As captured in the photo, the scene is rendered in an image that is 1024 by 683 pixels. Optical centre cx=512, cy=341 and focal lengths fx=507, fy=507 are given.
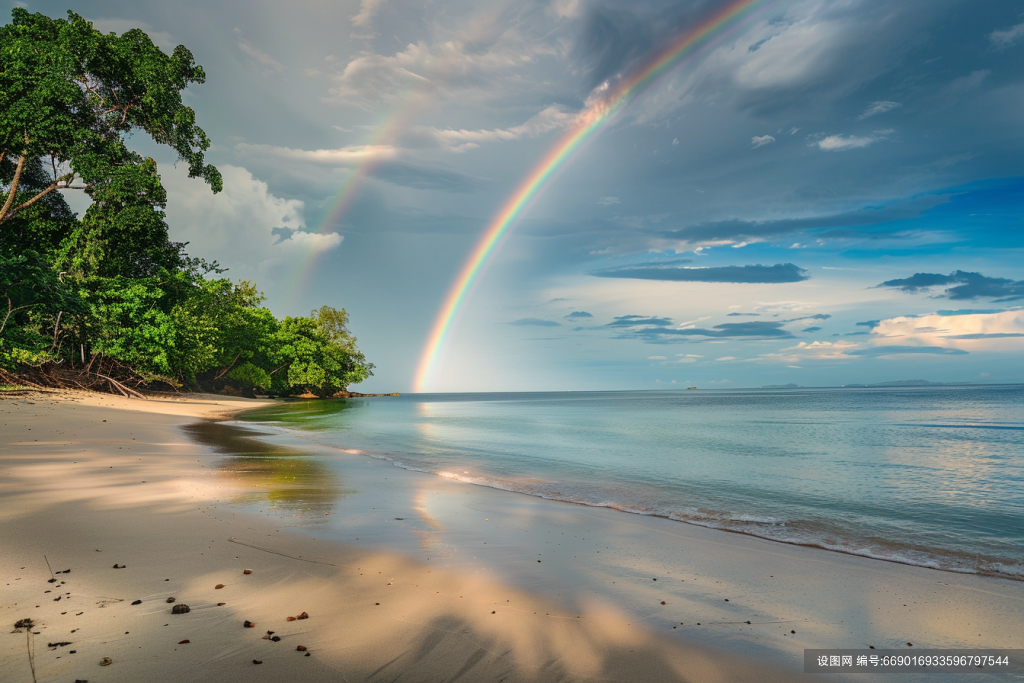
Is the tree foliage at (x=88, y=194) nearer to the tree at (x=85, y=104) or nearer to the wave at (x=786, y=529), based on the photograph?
the tree at (x=85, y=104)

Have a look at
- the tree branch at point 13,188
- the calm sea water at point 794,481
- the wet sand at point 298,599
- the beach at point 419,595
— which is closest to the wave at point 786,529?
the calm sea water at point 794,481

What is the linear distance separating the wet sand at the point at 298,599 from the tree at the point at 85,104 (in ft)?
82.7

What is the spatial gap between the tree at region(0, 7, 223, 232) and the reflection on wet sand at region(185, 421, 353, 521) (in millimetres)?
19460

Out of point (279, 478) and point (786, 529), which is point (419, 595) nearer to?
point (786, 529)

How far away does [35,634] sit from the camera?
346 centimetres

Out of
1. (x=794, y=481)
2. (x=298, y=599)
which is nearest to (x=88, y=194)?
(x=298, y=599)

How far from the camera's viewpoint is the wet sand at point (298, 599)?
3334 mm

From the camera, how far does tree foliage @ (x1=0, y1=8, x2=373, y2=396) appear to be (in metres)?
24.0

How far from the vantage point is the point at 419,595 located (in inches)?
183

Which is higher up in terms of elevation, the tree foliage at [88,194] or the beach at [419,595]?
the tree foliage at [88,194]

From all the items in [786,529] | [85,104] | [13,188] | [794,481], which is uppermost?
[85,104]

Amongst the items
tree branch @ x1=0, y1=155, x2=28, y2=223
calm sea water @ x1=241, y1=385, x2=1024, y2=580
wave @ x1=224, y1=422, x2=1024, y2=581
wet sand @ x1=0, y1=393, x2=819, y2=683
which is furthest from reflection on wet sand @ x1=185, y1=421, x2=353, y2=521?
tree branch @ x1=0, y1=155, x2=28, y2=223

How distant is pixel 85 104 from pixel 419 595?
34.8 m

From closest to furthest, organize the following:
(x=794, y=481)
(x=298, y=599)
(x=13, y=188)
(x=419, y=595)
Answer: (x=298, y=599) < (x=419, y=595) < (x=794, y=481) < (x=13, y=188)
